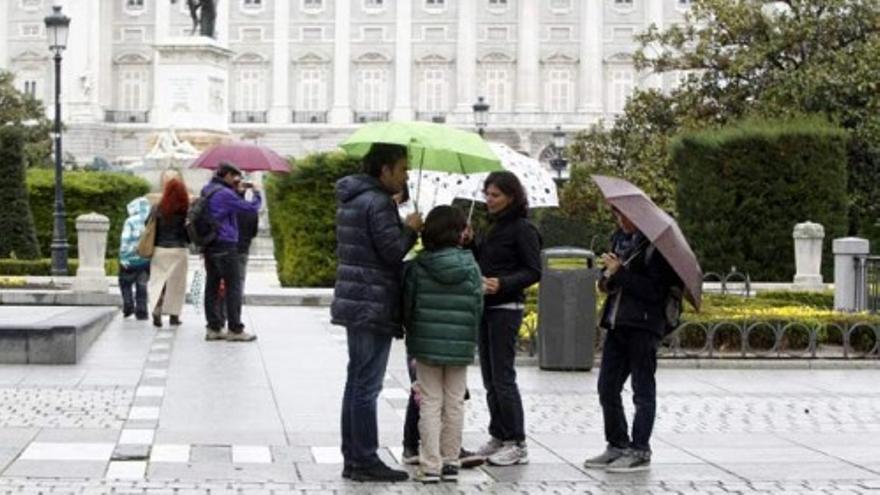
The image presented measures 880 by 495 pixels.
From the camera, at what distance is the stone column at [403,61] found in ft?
330

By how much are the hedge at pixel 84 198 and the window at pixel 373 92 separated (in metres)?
62.1

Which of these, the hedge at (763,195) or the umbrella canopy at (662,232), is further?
the hedge at (763,195)

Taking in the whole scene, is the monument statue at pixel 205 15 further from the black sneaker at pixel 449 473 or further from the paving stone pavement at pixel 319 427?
the black sneaker at pixel 449 473

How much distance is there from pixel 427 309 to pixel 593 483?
147 centimetres

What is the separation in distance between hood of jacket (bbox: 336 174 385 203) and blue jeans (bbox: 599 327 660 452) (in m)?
1.92

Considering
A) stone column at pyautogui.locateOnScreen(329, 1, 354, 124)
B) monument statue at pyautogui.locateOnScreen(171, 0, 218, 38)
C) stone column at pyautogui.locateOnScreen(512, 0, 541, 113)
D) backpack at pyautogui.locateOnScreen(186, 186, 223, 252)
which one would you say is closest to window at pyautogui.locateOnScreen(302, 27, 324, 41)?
stone column at pyautogui.locateOnScreen(329, 1, 354, 124)

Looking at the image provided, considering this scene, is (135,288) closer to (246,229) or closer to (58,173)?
(246,229)

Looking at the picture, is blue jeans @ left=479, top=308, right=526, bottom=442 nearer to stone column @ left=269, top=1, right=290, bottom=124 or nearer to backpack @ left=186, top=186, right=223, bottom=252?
backpack @ left=186, top=186, right=223, bottom=252

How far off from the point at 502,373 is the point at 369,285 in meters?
1.41

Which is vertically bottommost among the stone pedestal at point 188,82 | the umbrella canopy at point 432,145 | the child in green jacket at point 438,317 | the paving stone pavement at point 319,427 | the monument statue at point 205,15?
the paving stone pavement at point 319,427

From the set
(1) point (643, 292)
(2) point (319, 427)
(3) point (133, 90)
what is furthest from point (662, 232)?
(3) point (133, 90)

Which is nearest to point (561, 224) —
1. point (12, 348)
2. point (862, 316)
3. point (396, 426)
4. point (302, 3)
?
point (862, 316)

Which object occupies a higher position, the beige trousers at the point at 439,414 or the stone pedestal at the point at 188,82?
the stone pedestal at the point at 188,82

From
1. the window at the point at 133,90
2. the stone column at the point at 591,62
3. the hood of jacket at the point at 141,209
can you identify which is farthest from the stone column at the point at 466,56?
the hood of jacket at the point at 141,209
